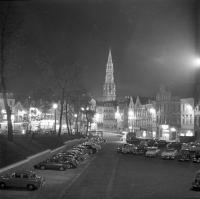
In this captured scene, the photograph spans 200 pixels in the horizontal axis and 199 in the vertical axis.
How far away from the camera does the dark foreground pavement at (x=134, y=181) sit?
25.7 metres

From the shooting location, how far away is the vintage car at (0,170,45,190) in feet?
85.1

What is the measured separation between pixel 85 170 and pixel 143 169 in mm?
5871

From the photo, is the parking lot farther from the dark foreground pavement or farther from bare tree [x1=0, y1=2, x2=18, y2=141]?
bare tree [x1=0, y1=2, x2=18, y2=141]

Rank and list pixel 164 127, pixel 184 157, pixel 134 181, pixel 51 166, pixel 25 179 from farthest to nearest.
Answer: pixel 164 127 < pixel 184 157 < pixel 51 166 < pixel 134 181 < pixel 25 179

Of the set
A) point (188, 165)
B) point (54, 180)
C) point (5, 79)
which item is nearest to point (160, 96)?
point (188, 165)

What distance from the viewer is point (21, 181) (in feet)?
86.0

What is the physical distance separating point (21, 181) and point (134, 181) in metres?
9.39

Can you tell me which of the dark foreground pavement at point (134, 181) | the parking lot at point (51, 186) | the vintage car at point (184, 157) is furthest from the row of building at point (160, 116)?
the parking lot at point (51, 186)

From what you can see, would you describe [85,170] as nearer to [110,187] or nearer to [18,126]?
[110,187]

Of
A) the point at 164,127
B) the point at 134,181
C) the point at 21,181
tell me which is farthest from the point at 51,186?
the point at 164,127

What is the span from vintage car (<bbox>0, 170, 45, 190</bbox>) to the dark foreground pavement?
2247mm

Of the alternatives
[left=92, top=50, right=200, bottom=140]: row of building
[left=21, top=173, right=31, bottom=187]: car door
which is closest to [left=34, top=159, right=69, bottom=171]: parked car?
[left=21, top=173, right=31, bottom=187]: car door

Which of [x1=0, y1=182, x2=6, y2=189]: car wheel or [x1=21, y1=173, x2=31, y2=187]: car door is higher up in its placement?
[x1=21, y1=173, x2=31, y2=187]: car door

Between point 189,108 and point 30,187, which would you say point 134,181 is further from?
point 189,108
